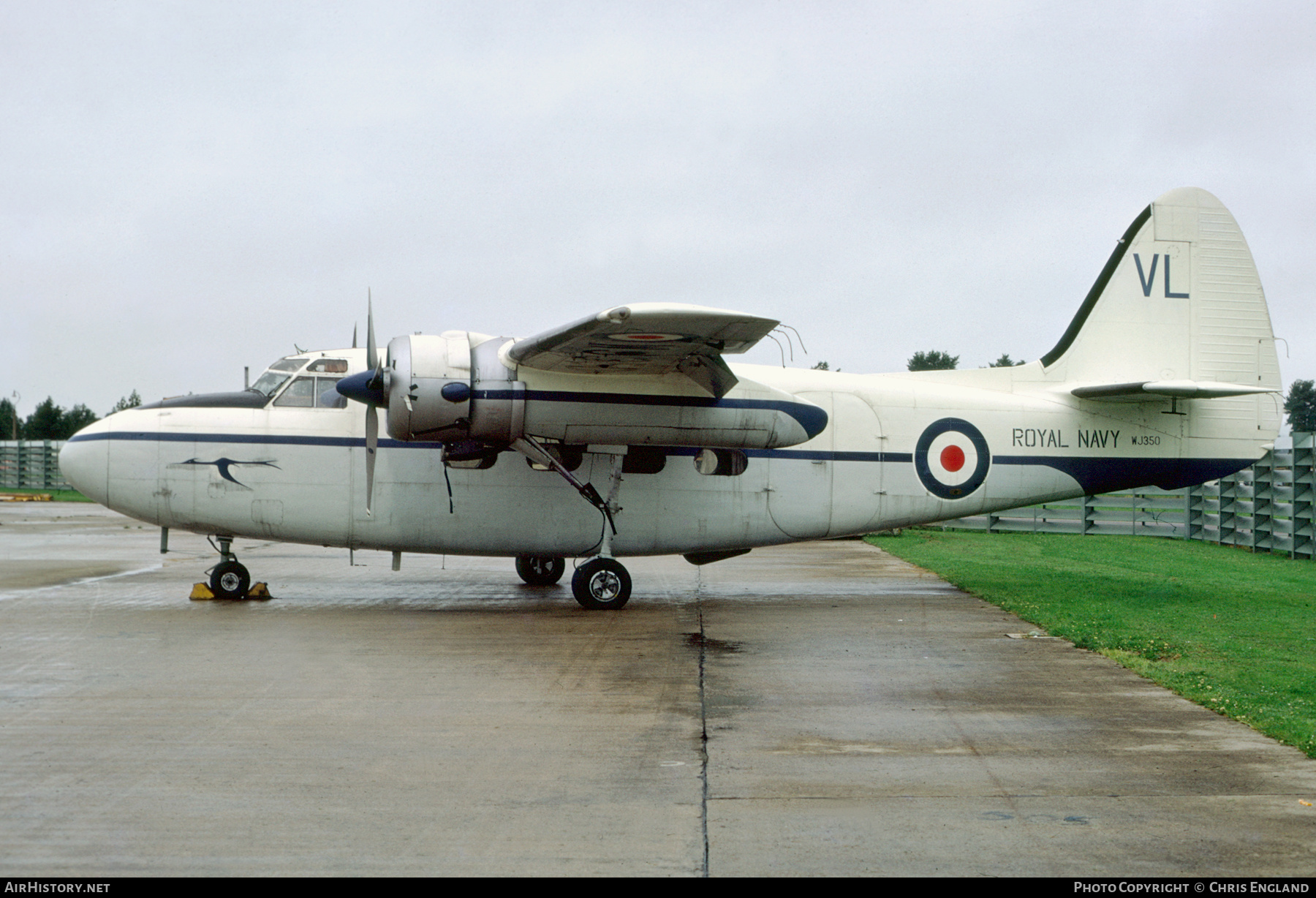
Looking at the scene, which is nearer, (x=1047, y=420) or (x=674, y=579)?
(x=1047, y=420)

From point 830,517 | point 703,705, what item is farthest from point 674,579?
point 703,705

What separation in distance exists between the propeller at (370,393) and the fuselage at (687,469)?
262mm

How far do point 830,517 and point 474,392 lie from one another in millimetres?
4980

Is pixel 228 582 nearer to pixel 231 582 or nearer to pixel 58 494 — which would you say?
pixel 231 582

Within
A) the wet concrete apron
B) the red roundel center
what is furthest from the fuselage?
the wet concrete apron

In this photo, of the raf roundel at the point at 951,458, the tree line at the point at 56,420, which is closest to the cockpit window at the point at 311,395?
the raf roundel at the point at 951,458

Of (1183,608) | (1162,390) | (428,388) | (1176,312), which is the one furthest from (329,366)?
(1176,312)

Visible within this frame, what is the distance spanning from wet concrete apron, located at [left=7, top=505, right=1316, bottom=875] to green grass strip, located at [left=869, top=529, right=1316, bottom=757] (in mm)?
404

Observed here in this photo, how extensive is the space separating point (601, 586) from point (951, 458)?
4973 millimetres

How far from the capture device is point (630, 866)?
427 centimetres

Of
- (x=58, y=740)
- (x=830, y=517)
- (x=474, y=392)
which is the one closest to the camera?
(x=58, y=740)

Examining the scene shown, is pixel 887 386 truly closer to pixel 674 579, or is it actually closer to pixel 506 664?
pixel 674 579

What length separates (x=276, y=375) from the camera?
12.8 metres

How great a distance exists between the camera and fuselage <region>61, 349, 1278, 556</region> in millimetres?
12305
